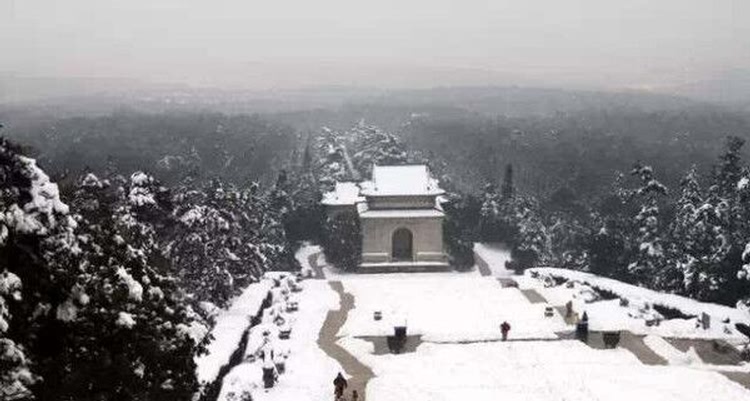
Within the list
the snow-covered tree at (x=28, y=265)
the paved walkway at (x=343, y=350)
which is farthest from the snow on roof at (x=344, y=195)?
the snow-covered tree at (x=28, y=265)

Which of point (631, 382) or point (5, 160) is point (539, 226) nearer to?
point (631, 382)

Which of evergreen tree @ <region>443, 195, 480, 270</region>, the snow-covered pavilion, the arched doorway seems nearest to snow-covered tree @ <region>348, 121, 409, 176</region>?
evergreen tree @ <region>443, 195, 480, 270</region>

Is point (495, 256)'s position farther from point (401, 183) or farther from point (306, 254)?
point (306, 254)

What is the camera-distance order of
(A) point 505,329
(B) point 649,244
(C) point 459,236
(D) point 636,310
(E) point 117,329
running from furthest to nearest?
(C) point 459,236 → (B) point 649,244 → (D) point 636,310 → (A) point 505,329 → (E) point 117,329

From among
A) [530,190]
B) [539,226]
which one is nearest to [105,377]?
[539,226]

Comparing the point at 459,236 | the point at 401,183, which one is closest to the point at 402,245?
the point at 401,183

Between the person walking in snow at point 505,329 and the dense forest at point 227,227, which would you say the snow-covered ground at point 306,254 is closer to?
the dense forest at point 227,227
